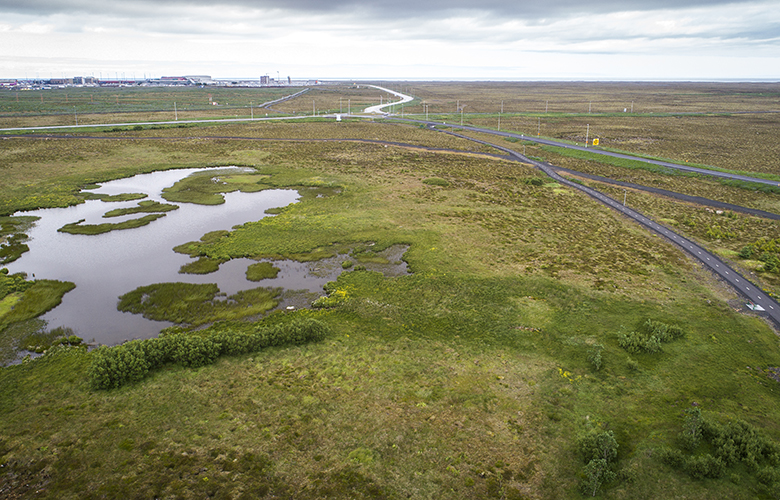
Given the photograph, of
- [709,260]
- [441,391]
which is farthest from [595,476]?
[709,260]

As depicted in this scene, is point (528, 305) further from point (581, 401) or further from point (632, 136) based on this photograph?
point (632, 136)

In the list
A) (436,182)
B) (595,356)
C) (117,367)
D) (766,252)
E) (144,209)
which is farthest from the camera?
(436,182)

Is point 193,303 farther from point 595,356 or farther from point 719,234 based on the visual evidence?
point 719,234

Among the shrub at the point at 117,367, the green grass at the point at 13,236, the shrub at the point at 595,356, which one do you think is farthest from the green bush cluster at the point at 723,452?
the green grass at the point at 13,236

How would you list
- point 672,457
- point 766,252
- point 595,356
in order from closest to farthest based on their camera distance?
1. point 672,457
2. point 595,356
3. point 766,252

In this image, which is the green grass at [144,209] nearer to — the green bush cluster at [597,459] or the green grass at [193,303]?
the green grass at [193,303]

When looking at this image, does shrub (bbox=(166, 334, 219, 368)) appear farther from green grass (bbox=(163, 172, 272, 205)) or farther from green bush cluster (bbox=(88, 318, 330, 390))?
green grass (bbox=(163, 172, 272, 205))
